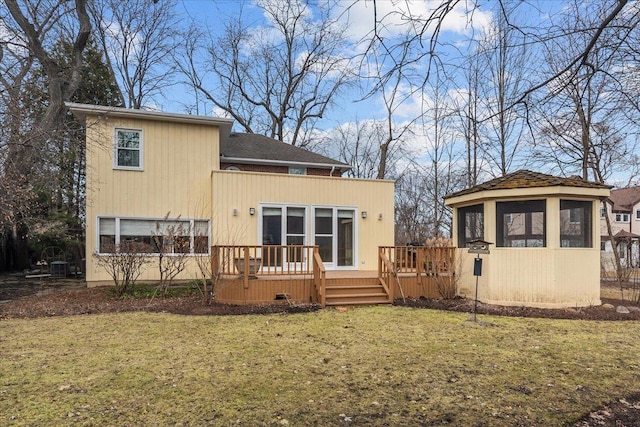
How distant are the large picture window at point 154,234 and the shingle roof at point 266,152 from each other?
4.05 meters

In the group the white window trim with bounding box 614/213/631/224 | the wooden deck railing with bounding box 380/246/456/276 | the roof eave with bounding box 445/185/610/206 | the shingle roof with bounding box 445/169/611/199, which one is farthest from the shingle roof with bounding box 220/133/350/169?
the white window trim with bounding box 614/213/631/224

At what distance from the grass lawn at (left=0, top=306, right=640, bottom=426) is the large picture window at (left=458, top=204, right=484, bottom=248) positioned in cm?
→ 279

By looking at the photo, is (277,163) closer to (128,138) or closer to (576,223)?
(128,138)

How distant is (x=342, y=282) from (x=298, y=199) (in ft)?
10.9

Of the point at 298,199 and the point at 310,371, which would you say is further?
the point at 298,199

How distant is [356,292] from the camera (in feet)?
31.3

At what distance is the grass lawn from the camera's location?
11.5ft

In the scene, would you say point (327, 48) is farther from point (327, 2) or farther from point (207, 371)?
point (207, 371)

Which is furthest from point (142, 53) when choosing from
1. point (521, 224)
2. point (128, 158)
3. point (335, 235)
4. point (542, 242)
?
point (542, 242)

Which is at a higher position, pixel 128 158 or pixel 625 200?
pixel 625 200

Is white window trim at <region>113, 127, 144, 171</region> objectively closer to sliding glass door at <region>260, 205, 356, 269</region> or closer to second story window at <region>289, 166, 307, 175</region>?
sliding glass door at <region>260, 205, 356, 269</region>

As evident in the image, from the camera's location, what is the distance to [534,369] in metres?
4.75

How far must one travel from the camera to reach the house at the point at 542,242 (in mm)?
8609

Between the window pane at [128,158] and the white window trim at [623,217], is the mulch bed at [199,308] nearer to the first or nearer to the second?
the window pane at [128,158]
